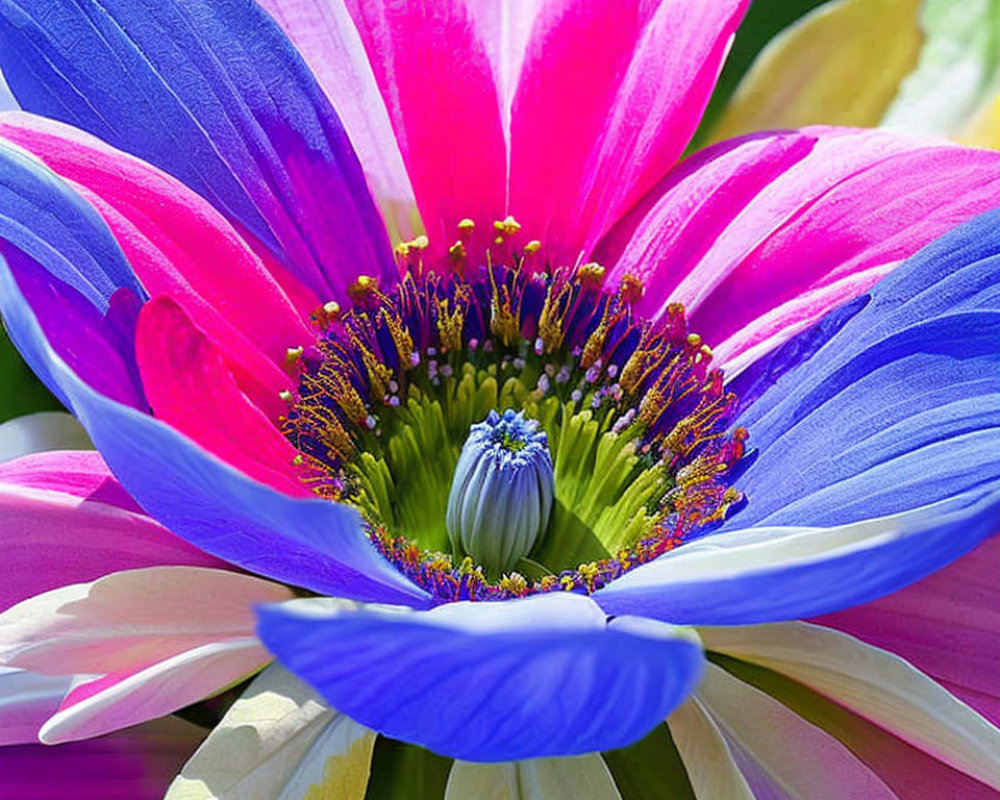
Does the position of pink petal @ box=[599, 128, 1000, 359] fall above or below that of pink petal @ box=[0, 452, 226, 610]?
above

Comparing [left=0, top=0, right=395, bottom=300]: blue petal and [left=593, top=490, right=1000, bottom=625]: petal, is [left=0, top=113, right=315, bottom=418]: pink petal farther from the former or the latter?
[left=593, top=490, right=1000, bottom=625]: petal

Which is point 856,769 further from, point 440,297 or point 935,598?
point 440,297

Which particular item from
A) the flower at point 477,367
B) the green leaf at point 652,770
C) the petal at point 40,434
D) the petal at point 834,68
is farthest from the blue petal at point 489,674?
the petal at point 834,68

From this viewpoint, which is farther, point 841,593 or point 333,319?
point 333,319

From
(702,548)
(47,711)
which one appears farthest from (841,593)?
(47,711)

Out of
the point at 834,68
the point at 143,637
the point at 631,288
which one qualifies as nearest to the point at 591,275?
the point at 631,288

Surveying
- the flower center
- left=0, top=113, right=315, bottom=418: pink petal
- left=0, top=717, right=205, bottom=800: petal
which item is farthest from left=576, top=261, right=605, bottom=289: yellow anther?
left=0, top=717, right=205, bottom=800: petal
